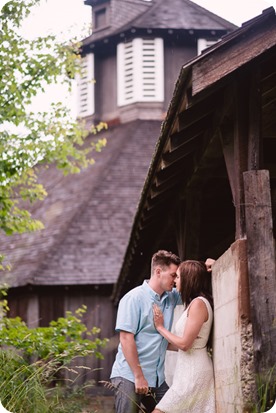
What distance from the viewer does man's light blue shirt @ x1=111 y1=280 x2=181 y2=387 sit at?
5770mm

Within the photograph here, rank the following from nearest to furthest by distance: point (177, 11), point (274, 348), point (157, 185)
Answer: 1. point (274, 348)
2. point (157, 185)
3. point (177, 11)

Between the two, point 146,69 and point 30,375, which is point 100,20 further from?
point 30,375

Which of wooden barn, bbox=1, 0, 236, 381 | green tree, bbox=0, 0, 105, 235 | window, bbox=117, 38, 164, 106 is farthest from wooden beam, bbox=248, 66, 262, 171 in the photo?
window, bbox=117, 38, 164, 106

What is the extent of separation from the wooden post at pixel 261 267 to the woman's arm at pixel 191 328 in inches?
15.5

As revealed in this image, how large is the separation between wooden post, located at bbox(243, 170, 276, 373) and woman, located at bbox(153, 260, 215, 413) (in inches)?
16.1

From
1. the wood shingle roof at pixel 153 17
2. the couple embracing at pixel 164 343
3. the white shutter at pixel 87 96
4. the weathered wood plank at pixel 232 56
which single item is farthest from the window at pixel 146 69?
the weathered wood plank at pixel 232 56

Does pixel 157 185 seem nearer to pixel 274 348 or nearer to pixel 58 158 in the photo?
pixel 274 348

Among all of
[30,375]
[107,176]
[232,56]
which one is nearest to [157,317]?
[30,375]

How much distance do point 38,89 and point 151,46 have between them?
13108 millimetres

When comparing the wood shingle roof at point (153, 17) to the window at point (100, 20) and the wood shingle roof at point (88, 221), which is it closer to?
the window at point (100, 20)

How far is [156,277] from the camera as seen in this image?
5953 mm

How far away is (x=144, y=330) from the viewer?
5.84 metres

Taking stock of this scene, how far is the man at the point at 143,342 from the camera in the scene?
18.7ft

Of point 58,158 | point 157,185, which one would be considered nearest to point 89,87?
point 58,158
